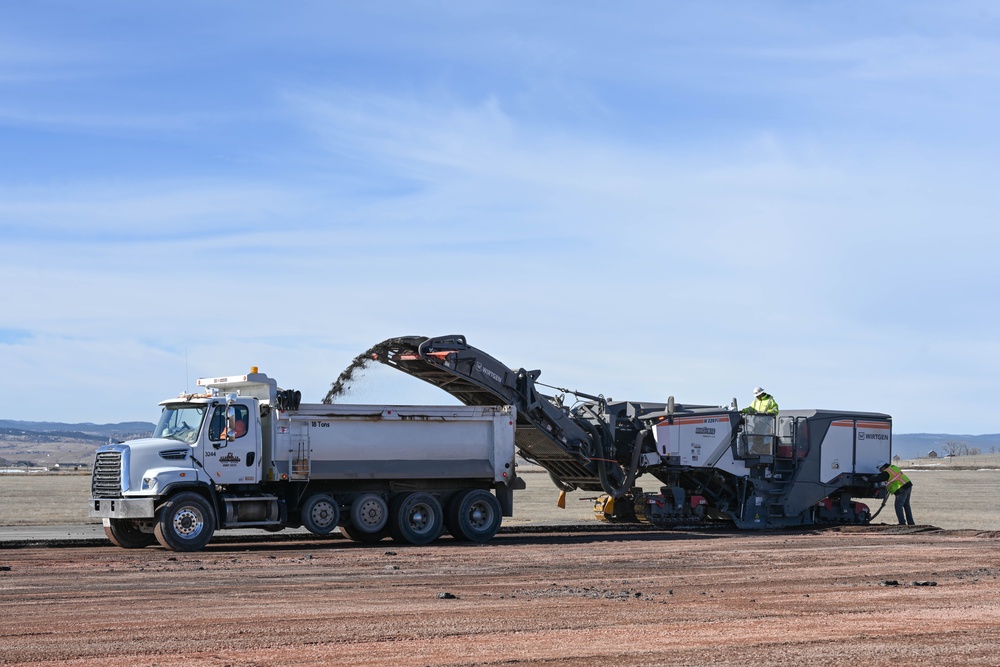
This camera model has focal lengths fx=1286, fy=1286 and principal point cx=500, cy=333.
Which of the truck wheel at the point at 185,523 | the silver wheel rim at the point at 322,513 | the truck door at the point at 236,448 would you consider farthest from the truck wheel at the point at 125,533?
the silver wheel rim at the point at 322,513

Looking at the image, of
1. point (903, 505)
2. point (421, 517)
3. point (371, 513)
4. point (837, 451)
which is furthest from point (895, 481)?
point (371, 513)

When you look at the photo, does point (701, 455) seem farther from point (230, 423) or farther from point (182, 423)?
point (182, 423)

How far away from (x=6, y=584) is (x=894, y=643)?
10280 millimetres

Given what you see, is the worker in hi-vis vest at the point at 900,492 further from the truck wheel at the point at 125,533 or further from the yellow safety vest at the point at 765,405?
the truck wheel at the point at 125,533

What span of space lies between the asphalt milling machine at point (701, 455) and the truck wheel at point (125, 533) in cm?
607

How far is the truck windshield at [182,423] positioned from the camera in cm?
2153

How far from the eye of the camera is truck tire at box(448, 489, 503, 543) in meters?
23.3

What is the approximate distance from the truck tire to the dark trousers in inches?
355

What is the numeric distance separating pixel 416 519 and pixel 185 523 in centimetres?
420

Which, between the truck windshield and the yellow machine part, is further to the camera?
the yellow machine part

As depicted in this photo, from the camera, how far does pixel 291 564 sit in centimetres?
1827

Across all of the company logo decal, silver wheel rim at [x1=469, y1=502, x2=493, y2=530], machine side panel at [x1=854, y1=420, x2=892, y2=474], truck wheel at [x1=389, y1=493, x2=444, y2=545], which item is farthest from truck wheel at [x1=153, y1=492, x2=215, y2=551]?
machine side panel at [x1=854, y1=420, x2=892, y2=474]

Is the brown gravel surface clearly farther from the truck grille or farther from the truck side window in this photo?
the truck side window

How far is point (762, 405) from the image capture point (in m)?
27.9
